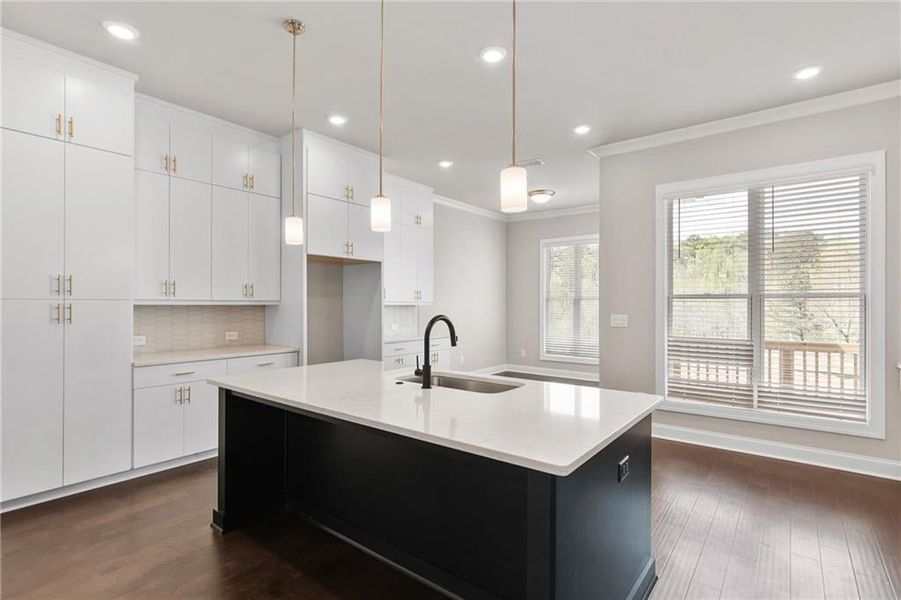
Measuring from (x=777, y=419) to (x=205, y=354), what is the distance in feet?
15.6

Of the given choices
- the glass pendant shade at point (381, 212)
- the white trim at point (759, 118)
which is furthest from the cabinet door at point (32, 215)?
the white trim at point (759, 118)

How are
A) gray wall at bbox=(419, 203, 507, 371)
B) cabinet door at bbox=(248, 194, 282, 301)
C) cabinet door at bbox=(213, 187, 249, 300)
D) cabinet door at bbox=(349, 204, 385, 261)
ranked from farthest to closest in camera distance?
gray wall at bbox=(419, 203, 507, 371), cabinet door at bbox=(349, 204, 385, 261), cabinet door at bbox=(248, 194, 282, 301), cabinet door at bbox=(213, 187, 249, 300)

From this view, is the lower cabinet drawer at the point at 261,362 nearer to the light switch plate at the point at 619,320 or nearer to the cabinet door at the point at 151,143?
the cabinet door at the point at 151,143

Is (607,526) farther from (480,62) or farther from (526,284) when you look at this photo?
(526,284)

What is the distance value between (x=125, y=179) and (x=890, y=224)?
5.51m

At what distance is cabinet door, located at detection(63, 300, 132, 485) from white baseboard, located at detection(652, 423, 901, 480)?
443cm

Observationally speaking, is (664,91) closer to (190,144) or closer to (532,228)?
(190,144)

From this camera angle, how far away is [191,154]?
12.3 ft

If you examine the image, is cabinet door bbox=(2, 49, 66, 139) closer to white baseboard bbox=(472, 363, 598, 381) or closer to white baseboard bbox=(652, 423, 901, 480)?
white baseboard bbox=(652, 423, 901, 480)

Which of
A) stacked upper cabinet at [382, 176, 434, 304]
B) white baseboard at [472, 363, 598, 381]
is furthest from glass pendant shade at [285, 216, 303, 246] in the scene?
white baseboard at [472, 363, 598, 381]

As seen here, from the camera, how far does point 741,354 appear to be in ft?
13.0

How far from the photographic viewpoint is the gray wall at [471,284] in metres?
6.87

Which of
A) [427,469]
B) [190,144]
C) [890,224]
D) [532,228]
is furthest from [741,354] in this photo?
[190,144]

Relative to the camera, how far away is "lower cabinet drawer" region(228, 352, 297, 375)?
378cm
